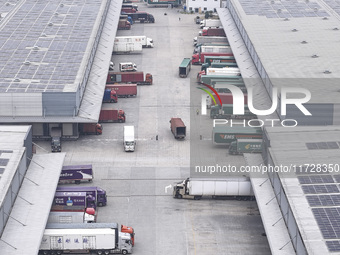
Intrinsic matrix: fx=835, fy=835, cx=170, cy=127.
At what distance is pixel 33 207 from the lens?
8206cm

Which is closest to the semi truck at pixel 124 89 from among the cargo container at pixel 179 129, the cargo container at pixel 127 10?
the cargo container at pixel 179 129

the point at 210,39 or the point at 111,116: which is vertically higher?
the point at 111,116

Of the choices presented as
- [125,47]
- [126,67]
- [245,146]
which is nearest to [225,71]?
[126,67]

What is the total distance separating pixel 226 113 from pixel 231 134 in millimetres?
11676

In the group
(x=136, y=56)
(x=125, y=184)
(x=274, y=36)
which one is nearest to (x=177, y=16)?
(x=136, y=56)

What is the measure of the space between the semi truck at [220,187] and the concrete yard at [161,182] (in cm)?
94

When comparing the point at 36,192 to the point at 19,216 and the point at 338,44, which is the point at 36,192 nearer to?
the point at 19,216

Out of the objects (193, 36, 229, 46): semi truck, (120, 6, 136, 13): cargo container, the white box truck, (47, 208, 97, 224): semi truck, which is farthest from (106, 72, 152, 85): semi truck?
(120, 6, 136, 13): cargo container

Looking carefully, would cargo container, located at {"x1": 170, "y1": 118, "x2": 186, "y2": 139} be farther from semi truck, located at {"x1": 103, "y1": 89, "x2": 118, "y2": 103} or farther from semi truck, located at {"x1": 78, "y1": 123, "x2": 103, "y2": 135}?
semi truck, located at {"x1": 103, "y1": 89, "x2": 118, "y2": 103}

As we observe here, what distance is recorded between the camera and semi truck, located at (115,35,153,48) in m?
157

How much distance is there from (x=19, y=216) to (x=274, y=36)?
69.9 metres

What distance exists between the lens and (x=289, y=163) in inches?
3366

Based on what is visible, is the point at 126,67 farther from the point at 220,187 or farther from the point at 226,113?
the point at 220,187

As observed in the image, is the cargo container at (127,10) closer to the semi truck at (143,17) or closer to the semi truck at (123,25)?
the semi truck at (143,17)
